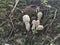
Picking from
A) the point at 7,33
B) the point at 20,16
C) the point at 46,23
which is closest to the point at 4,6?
the point at 20,16

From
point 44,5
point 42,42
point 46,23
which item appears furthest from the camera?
point 44,5

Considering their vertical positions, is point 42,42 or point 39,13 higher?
point 39,13

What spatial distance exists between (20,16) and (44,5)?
333mm

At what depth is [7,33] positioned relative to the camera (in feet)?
6.82

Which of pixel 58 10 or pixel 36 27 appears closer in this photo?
pixel 36 27

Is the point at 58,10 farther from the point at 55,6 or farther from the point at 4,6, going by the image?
the point at 4,6

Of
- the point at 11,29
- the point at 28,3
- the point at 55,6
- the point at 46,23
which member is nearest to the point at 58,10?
the point at 55,6

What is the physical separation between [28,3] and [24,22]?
36 centimetres

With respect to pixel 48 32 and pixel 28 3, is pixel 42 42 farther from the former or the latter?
pixel 28 3

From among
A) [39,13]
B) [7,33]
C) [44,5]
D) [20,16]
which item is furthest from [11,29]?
[44,5]

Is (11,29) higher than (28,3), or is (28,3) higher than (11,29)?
(28,3)

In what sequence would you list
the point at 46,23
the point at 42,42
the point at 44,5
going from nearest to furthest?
the point at 42,42 < the point at 46,23 < the point at 44,5

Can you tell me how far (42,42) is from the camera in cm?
200

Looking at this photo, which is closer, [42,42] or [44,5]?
[42,42]
